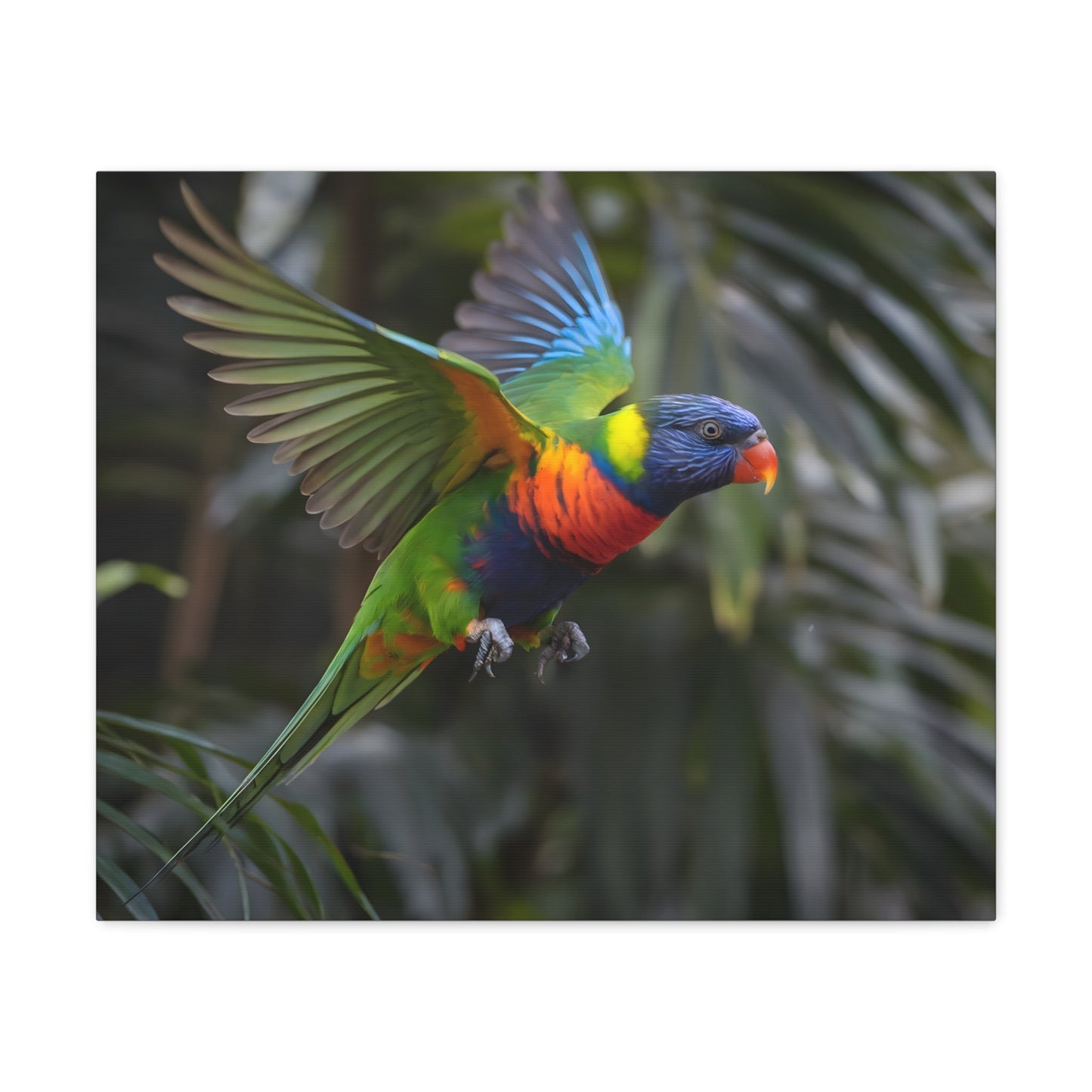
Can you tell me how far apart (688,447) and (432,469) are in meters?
0.33

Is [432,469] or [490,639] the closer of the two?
[490,639]

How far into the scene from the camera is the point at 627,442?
4.48 feet

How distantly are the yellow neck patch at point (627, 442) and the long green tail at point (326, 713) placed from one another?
40 centimetres

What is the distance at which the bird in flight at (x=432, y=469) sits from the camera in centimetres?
126

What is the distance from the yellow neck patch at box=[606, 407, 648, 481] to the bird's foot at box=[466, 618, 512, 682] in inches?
9.1

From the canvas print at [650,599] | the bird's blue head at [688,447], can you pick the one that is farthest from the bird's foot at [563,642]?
the canvas print at [650,599]

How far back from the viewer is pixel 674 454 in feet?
4.45

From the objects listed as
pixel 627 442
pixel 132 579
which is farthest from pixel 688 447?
pixel 132 579

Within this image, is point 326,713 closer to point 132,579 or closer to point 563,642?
point 563,642

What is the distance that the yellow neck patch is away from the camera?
135cm

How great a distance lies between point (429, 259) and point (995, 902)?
1615 mm

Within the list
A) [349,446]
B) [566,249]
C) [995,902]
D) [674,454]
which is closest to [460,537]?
[349,446]

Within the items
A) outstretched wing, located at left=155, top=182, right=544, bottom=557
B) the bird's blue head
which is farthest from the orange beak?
outstretched wing, located at left=155, top=182, right=544, bottom=557

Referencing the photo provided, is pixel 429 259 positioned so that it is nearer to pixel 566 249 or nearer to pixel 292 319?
pixel 566 249
